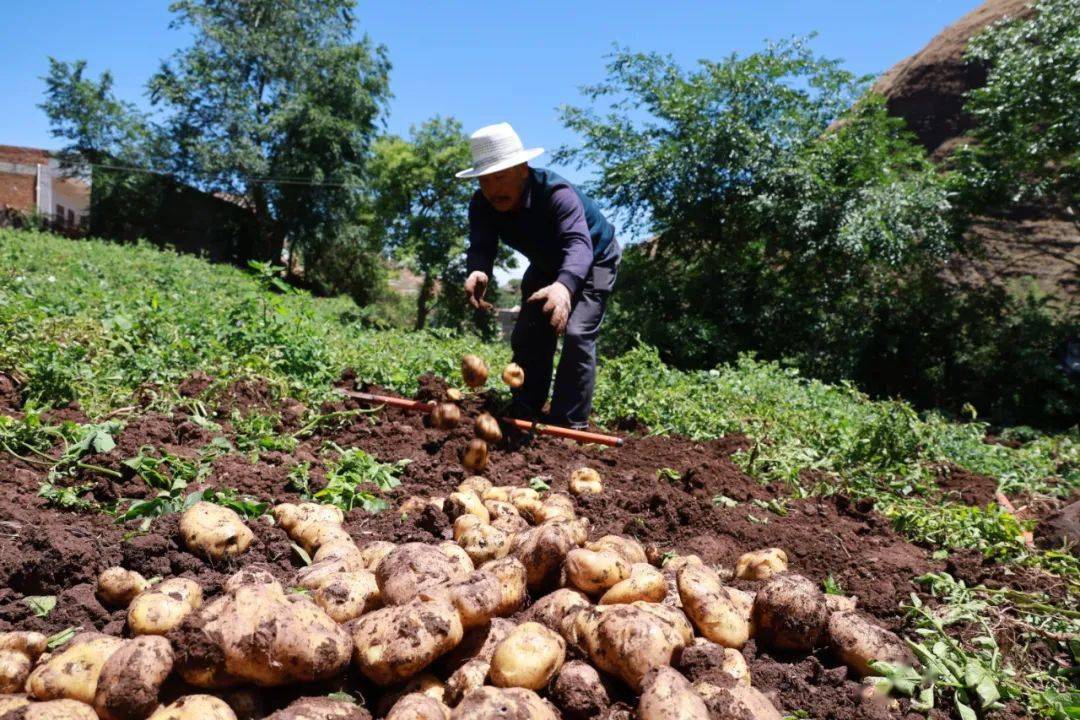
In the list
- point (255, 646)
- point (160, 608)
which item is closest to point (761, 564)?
point (255, 646)

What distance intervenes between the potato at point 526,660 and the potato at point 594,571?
0.39 m

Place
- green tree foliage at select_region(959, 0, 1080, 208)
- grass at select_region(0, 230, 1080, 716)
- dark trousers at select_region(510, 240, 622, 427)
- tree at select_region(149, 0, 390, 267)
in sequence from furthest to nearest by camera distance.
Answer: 1. tree at select_region(149, 0, 390, 267)
2. green tree foliage at select_region(959, 0, 1080, 208)
3. dark trousers at select_region(510, 240, 622, 427)
4. grass at select_region(0, 230, 1080, 716)

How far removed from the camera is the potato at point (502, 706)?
169 centimetres

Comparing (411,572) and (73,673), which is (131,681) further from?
(411,572)

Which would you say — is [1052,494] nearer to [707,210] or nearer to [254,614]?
[254,614]

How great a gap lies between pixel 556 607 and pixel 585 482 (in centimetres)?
148

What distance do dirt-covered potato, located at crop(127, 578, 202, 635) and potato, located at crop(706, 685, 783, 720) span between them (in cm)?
138

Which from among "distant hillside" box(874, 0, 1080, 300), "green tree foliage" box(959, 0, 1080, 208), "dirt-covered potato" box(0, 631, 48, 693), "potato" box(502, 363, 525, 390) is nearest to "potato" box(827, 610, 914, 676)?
"dirt-covered potato" box(0, 631, 48, 693)

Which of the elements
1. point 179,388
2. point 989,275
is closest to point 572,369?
point 179,388

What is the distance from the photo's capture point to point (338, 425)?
14.0 ft

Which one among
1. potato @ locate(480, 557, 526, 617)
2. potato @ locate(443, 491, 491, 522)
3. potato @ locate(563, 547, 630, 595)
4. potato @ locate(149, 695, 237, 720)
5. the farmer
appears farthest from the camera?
the farmer

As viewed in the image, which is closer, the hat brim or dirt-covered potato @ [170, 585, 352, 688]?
dirt-covered potato @ [170, 585, 352, 688]

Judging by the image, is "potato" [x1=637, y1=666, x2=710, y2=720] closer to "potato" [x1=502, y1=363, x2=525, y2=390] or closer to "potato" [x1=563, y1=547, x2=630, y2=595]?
"potato" [x1=563, y1=547, x2=630, y2=595]

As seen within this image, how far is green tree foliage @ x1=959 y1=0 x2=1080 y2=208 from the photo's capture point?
32.5ft
